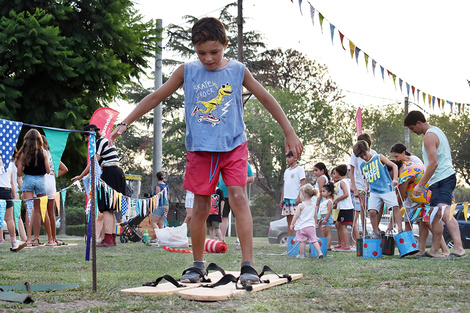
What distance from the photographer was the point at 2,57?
1468cm

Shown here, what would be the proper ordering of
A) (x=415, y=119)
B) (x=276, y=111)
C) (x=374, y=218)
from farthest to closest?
(x=374, y=218)
(x=415, y=119)
(x=276, y=111)

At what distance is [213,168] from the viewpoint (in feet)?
13.0

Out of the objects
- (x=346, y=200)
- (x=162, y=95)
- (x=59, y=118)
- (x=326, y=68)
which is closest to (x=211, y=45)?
(x=162, y=95)

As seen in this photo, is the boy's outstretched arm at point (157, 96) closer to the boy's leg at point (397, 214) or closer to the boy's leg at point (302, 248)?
the boy's leg at point (302, 248)

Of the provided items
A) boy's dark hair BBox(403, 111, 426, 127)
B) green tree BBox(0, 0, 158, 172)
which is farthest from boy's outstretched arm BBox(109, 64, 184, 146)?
green tree BBox(0, 0, 158, 172)

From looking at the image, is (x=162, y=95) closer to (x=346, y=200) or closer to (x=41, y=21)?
(x=346, y=200)

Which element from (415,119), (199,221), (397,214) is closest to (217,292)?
(199,221)

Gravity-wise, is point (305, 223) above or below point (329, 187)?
below

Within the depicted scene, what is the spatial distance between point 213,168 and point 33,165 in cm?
555

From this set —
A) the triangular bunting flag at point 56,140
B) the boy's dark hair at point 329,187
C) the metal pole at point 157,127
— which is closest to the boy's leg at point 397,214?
the boy's dark hair at point 329,187

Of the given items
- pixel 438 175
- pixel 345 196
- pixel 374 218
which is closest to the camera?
pixel 438 175

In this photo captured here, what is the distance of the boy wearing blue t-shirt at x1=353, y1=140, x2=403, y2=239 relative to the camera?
26.4ft

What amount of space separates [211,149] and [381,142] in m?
43.7

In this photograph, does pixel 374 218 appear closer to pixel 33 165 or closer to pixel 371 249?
pixel 371 249
